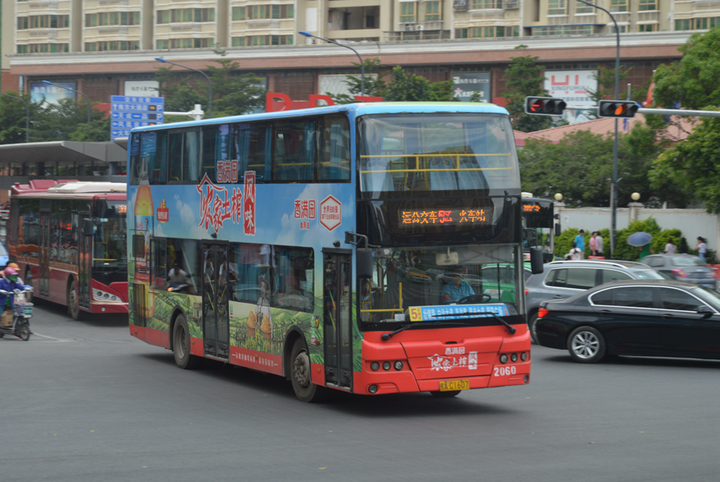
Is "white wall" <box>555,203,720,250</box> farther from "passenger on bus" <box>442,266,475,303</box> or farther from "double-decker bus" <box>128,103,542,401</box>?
"passenger on bus" <box>442,266,475,303</box>

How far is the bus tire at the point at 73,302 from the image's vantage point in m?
23.8

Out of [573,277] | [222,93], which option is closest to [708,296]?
[573,277]

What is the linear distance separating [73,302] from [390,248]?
1549 cm

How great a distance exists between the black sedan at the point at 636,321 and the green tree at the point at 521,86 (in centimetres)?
5406

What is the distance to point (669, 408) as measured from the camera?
1159 centimetres

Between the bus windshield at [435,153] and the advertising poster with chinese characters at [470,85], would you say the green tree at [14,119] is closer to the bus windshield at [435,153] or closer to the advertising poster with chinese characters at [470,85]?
the advertising poster with chinese characters at [470,85]

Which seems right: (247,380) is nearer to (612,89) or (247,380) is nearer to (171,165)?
(171,165)

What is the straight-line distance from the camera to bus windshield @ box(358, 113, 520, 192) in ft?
35.4

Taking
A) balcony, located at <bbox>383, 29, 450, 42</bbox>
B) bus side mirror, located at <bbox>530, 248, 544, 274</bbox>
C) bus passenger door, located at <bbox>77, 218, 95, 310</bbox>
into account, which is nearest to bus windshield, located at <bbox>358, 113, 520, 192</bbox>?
bus side mirror, located at <bbox>530, 248, 544, 274</bbox>

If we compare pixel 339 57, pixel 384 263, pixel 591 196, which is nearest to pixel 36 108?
pixel 339 57

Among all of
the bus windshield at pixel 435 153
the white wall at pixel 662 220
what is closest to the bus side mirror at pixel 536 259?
the bus windshield at pixel 435 153

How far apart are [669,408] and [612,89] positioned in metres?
65.6

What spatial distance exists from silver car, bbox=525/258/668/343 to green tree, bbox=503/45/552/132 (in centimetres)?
5106

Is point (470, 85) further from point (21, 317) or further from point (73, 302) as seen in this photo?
point (21, 317)
